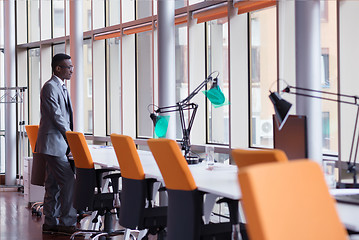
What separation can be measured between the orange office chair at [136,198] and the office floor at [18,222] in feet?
5.36

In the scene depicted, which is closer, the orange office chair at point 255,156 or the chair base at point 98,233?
the orange office chair at point 255,156

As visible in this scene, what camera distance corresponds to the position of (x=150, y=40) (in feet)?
25.6

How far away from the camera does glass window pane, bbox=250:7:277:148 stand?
18.5ft

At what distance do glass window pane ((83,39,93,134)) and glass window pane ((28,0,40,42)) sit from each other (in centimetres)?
134

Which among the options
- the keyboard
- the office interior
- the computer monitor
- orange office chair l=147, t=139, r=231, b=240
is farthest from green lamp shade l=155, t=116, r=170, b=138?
the keyboard

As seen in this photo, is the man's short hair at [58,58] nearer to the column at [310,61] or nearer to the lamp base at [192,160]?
the lamp base at [192,160]

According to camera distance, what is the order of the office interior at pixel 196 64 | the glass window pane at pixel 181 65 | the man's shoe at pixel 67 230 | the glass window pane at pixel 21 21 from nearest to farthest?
the office interior at pixel 196 64 → the man's shoe at pixel 67 230 → the glass window pane at pixel 181 65 → the glass window pane at pixel 21 21

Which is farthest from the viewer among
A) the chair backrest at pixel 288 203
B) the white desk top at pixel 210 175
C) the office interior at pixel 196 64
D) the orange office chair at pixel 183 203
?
the office interior at pixel 196 64

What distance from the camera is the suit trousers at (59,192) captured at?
5562mm

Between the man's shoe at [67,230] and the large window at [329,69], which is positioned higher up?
the large window at [329,69]

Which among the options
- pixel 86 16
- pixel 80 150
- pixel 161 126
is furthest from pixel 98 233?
pixel 86 16

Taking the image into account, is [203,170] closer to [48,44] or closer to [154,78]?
[154,78]

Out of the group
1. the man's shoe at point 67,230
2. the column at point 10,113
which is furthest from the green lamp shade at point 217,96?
the column at point 10,113

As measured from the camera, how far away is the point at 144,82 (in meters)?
8.00
